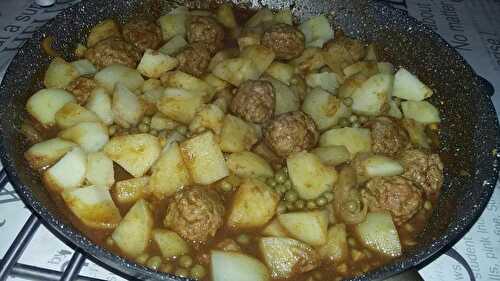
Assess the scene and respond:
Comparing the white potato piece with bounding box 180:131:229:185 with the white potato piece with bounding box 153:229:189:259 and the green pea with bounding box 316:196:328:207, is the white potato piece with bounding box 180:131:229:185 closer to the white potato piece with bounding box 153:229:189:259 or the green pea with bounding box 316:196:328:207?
the white potato piece with bounding box 153:229:189:259

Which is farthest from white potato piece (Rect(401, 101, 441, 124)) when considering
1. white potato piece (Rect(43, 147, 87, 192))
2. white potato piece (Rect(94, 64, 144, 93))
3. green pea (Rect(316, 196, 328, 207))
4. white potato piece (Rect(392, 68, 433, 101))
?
white potato piece (Rect(43, 147, 87, 192))

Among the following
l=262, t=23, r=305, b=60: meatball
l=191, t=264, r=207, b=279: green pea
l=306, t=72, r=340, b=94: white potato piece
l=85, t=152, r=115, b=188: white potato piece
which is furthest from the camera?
l=262, t=23, r=305, b=60: meatball

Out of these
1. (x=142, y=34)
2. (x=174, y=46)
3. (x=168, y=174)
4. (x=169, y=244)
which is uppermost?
(x=142, y=34)

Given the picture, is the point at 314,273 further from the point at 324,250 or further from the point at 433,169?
the point at 433,169

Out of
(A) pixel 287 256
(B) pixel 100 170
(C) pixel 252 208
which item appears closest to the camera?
(A) pixel 287 256

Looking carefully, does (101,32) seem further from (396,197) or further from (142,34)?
(396,197)

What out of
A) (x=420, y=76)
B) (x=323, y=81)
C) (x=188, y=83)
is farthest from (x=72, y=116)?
(x=420, y=76)
